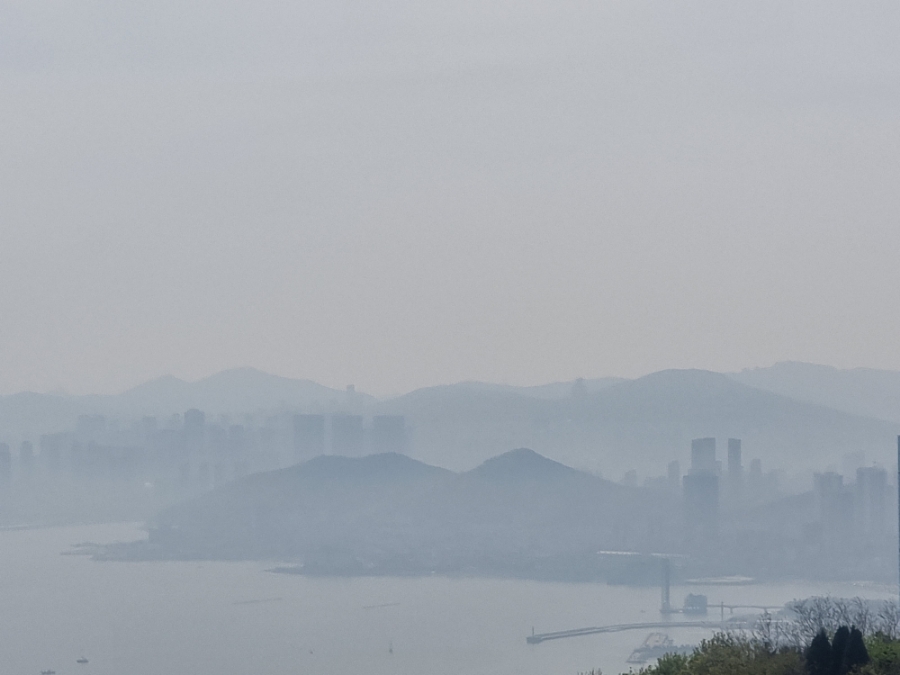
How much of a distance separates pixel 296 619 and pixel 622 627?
4602mm

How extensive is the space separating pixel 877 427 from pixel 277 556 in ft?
52.8

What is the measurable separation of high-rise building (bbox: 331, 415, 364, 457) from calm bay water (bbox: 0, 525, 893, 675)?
8.43 m

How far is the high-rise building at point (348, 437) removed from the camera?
1359 inches

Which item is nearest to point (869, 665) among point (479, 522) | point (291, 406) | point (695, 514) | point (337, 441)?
point (695, 514)

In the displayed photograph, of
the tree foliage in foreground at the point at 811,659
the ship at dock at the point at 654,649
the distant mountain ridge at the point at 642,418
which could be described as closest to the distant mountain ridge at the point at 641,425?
the distant mountain ridge at the point at 642,418

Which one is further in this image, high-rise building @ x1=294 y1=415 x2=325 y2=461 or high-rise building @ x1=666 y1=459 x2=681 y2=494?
high-rise building @ x1=294 y1=415 x2=325 y2=461

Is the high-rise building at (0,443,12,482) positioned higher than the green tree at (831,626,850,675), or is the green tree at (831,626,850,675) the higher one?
the high-rise building at (0,443,12,482)

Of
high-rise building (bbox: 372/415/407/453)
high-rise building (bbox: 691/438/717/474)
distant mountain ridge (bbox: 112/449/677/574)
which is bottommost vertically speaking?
distant mountain ridge (bbox: 112/449/677/574)

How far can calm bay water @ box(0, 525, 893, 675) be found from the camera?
604 inches

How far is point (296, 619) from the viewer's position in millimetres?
18734

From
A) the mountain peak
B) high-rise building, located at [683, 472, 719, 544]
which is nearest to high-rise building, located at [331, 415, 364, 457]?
the mountain peak

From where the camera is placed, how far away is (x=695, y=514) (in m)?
26.9

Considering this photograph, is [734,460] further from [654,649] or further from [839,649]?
[839,649]

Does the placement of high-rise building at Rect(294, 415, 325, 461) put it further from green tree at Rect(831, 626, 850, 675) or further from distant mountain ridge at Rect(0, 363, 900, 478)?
green tree at Rect(831, 626, 850, 675)
